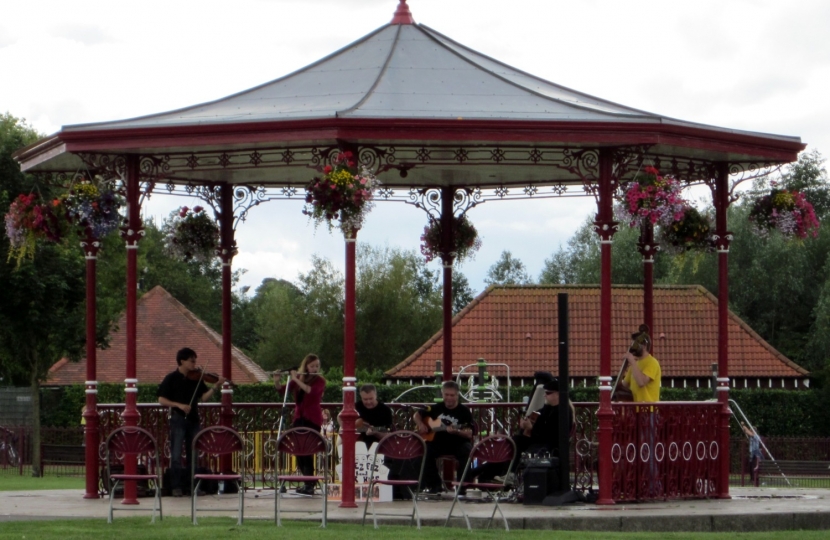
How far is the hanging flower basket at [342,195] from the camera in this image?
43.7 feet

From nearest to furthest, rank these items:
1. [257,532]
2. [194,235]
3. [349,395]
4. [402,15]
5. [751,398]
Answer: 1. [257,532]
2. [349,395]
3. [402,15]
4. [194,235]
5. [751,398]

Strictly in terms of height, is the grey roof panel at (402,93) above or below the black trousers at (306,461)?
above

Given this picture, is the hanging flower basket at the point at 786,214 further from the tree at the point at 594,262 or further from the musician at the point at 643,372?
the tree at the point at 594,262

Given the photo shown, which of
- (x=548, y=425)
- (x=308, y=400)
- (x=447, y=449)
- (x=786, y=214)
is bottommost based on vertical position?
(x=447, y=449)

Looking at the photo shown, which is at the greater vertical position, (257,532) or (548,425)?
(548,425)

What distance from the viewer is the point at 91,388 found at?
1563 centimetres

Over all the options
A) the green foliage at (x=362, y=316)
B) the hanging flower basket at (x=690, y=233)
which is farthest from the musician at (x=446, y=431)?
the green foliage at (x=362, y=316)

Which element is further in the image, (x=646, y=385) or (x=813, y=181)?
(x=813, y=181)

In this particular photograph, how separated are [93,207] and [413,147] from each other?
3.53 m

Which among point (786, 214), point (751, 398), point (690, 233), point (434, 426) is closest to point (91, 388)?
point (434, 426)

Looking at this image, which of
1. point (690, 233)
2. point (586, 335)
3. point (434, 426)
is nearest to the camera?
point (434, 426)

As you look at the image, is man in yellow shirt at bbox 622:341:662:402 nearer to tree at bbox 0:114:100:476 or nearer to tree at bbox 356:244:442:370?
tree at bbox 0:114:100:476

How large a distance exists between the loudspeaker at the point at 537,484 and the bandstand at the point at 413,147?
53 cm

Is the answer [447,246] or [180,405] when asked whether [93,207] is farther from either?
[447,246]
